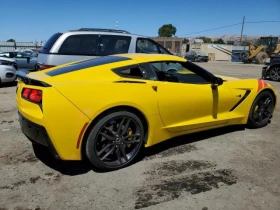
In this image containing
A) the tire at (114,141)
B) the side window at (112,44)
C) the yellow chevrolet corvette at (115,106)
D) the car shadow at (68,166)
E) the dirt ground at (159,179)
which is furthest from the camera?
the side window at (112,44)

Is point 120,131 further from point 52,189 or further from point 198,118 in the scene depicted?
point 198,118

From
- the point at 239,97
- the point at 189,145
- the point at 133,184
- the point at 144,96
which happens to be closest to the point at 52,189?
the point at 133,184

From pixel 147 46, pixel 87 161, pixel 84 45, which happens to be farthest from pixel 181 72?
pixel 147 46

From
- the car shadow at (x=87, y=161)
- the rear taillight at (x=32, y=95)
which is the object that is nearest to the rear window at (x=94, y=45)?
the car shadow at (x=87, y=161)

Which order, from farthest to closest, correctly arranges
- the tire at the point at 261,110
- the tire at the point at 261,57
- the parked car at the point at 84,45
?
the tire at the point at 261,57
the parked car at the point at 84,45
the tire at the point at 261,110

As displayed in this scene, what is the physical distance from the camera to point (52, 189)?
2.80 m

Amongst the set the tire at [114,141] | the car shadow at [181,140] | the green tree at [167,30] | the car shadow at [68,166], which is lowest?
the car shadow at [68,166]

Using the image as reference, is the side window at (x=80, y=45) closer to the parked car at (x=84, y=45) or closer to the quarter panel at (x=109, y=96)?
the parked car at (x=84, y=45)

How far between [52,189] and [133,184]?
2.84 ft

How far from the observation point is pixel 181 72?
4.34 m

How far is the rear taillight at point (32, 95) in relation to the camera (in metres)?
2.84

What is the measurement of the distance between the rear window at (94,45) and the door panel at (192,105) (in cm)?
342

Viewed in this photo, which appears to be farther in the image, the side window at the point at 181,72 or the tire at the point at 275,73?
the tire at the point at 275,73

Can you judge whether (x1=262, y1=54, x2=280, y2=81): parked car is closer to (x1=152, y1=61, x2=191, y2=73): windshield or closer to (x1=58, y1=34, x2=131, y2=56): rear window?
(x1=58, y1=34, x2=131, y2=56): rear window
